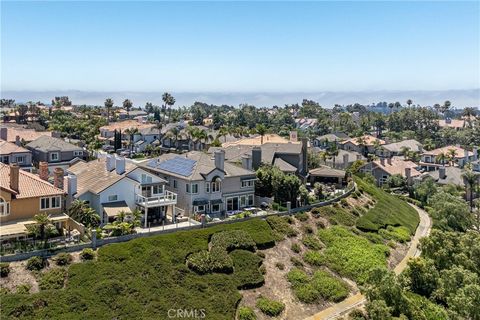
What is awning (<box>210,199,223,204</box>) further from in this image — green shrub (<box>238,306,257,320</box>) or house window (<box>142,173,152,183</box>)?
green shrub (<box>238,306,257,320</box>)

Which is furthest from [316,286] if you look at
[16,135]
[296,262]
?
[16,135]

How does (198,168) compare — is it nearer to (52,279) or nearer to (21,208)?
(21,208)

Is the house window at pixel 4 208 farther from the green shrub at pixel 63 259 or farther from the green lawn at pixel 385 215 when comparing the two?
the green lawn at pixel 385 215

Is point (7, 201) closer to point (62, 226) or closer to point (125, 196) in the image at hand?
point (62, 226)

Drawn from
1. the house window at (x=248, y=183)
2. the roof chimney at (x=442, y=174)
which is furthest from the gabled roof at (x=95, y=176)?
the roof chimney at (x=442, y=174)

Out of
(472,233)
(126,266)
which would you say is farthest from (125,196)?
(472,233)

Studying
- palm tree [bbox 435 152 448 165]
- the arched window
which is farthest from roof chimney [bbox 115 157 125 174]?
palm tree [bbox 435 152 448 165]

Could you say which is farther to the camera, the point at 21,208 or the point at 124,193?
the point at 124,193
